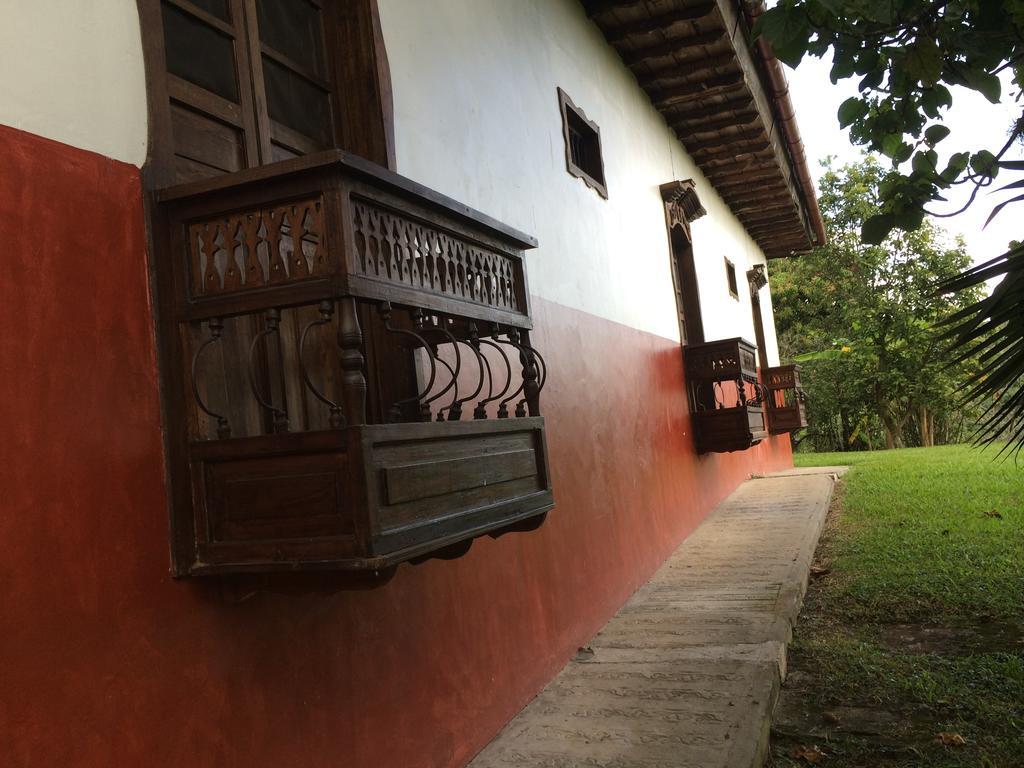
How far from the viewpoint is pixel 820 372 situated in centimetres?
1977

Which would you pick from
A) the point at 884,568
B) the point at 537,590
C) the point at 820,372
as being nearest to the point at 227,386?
the point at 537,590

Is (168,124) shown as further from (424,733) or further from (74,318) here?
(424,733)

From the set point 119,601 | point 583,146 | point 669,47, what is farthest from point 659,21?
point 119,601

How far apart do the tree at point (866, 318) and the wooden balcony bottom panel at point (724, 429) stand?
418 inches

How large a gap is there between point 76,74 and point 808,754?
3.39 meters

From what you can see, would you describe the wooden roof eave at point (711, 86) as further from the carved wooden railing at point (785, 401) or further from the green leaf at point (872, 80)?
the green leaf at point (872, 80)

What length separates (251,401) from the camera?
8.35ft

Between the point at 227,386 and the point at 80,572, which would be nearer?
the point at 80,572

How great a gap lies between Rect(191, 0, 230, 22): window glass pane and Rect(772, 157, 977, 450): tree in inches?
681

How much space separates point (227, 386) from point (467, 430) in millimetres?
686

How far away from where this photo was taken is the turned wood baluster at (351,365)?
2.08m

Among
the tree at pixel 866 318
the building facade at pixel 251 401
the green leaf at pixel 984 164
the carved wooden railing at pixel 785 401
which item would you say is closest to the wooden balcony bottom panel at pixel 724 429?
the building facade at pixel 251 401

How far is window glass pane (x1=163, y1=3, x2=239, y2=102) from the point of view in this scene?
2.49 metres

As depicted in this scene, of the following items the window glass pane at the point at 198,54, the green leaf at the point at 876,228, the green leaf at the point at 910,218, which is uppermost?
the window glass pane at the point at 198,54
